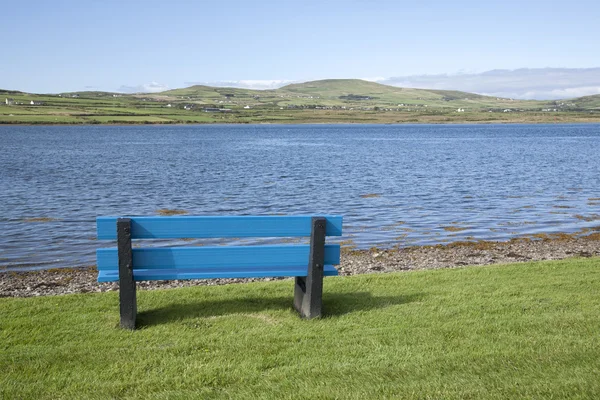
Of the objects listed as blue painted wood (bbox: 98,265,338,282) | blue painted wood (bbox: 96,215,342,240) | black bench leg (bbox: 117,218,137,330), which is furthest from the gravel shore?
blue painted wood (bbox: 96,215,342,240)

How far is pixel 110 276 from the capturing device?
7.87 m

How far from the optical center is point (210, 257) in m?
7.94

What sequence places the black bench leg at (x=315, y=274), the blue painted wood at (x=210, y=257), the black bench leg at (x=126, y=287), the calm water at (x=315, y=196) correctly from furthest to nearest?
the calm water at (x=315, y=196) → the black bench leg at (x=315, y=274) → the blue painted wood at (x=210, y=257) → the black bench leg at (x=126, y=287)

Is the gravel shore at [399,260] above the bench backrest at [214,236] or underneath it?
underneath

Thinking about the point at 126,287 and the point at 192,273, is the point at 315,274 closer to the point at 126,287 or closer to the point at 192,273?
the point at 192,273

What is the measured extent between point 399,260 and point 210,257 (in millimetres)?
9022

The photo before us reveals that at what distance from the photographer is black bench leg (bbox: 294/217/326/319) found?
7.98 metres

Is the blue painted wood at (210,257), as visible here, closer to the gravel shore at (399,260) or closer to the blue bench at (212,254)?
the blue bench at (212,254)

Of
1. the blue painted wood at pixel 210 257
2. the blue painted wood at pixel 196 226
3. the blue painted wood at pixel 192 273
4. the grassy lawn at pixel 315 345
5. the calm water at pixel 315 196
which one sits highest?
the blue painted wood at pixel 196 226

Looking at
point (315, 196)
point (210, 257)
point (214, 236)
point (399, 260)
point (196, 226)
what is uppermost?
point (196, 226)

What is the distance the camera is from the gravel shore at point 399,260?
520 inches

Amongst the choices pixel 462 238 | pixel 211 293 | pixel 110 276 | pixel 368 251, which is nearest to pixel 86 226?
pixel 368 251

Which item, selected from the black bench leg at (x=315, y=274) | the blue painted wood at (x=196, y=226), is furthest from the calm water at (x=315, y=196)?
the black bench leg at (x=315, y=274)

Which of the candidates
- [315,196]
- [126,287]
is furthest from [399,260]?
[315,196]
